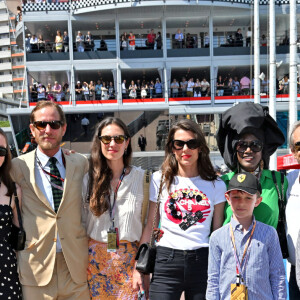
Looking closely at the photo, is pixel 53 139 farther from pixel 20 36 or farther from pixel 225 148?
pixel 20 36

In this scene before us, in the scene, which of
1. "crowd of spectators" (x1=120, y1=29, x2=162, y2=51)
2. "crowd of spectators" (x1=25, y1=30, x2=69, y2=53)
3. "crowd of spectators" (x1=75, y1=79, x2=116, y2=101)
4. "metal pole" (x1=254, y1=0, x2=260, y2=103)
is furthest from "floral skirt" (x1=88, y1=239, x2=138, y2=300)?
"crowd of spectators" (x1=25, y1=30, x2=69, y2=53)

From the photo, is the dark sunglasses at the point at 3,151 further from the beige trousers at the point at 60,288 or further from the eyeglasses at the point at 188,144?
the eyeglasses at the point at 188,144

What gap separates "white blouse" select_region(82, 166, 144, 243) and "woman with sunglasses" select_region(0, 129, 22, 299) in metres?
0.66

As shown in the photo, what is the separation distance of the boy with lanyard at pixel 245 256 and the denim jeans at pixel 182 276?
245 millimetres

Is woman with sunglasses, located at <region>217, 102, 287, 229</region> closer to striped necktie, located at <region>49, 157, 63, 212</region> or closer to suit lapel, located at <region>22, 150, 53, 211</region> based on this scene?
striped necktie, located at <region>49, 157, 63, 212</region>

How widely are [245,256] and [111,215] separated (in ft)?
4.23

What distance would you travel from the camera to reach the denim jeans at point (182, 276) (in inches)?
140

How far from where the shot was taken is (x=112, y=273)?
3775 mm

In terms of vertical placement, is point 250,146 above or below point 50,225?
above

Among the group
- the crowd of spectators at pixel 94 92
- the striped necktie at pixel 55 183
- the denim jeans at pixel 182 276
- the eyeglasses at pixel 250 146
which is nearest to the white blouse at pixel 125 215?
the striped necktie at pixel 55 183

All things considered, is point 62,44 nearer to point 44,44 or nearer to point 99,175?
point 44,44

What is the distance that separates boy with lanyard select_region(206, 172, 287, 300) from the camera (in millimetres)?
3184

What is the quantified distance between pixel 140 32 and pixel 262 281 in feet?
106

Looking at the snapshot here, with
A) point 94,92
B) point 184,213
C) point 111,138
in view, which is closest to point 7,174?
point 111,138
